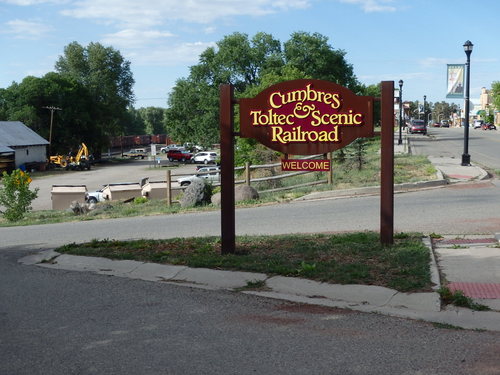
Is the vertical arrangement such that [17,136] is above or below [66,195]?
above

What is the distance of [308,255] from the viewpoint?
9.41 metres

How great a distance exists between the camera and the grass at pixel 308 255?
8.06 meters

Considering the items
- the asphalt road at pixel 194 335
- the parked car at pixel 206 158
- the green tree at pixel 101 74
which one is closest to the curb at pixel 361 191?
the asphalt road at pixel 194 335

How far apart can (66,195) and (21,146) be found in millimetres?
42319

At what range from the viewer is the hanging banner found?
28969mm

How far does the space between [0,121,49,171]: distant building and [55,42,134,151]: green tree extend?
1561cm

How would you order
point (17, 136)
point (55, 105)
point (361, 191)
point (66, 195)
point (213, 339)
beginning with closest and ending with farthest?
point (213, 339) → point (361, 191) → point (66, 195) → point (17, 136) → point (55, 105)

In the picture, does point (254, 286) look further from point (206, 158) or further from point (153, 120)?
point (153, 120)

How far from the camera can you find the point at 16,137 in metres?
70.0

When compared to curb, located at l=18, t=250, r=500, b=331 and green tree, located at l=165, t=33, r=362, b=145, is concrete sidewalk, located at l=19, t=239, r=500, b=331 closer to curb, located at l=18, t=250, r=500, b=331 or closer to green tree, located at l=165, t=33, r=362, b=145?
curb, located at l=18, t=250, r=500, b=331

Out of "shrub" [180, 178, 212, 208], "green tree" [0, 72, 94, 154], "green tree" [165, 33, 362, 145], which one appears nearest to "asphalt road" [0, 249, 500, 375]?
"shrub" [180, 178, 212, 208]

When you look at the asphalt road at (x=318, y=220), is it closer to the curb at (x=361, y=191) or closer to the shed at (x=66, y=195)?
the curb at (x=361, y=191)

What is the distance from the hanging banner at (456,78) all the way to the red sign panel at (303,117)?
21.1m

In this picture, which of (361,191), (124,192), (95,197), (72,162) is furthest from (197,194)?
(72,162)
